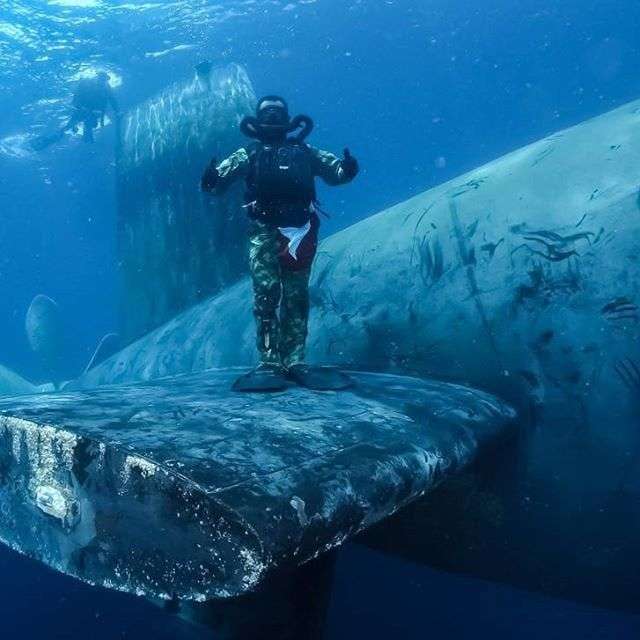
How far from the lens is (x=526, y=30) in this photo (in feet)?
194

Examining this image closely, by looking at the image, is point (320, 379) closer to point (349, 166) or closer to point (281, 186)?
point (281, 186)

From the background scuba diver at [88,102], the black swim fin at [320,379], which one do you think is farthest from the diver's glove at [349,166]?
the background scuba diver at [88,102]

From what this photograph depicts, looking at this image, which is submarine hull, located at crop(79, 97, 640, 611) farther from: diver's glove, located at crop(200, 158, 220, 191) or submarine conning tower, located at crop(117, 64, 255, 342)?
submarine conning tower, located at crop(117, 64, 255, 342)

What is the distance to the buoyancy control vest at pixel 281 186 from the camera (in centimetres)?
412

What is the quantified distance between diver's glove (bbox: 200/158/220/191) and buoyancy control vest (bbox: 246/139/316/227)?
26cm

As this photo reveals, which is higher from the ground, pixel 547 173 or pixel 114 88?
pixel 114 88

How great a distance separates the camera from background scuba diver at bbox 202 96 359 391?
13.6 feet

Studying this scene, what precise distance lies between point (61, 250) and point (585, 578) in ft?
284

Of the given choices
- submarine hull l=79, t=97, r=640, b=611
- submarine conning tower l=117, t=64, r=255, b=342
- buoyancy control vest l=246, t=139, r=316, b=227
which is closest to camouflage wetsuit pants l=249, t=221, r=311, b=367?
buoyancy control vest l=246, t=139, r=316, b=227

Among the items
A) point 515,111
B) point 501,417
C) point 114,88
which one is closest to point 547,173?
point 501,417

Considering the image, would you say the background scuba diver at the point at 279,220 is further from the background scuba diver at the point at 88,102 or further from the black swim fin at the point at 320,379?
the background scuba diver at the point at 88,102

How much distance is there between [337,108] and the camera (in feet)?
203

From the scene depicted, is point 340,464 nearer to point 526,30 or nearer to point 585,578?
point 585,578

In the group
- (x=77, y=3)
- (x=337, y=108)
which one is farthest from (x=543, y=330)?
(x=337, y=108)
